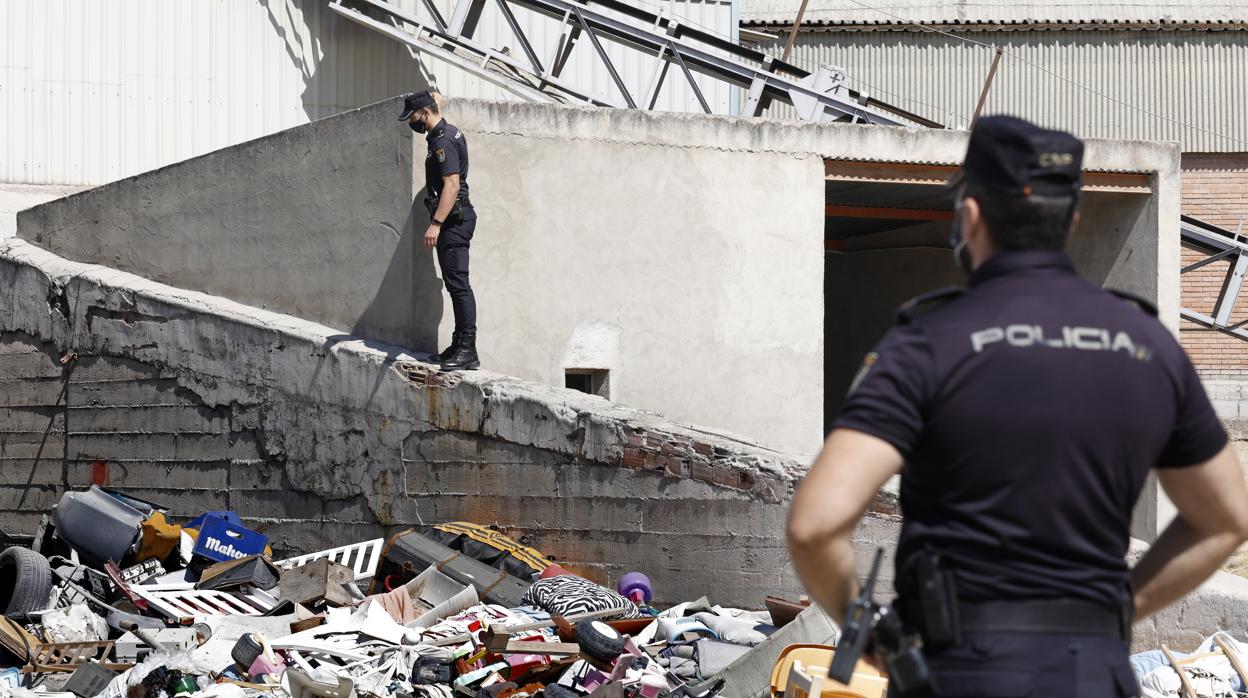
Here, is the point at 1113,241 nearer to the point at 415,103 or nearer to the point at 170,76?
the point at 415,103

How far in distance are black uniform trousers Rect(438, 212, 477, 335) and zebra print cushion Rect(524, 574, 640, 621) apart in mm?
1891

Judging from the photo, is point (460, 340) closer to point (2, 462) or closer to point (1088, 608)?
point (2, 462)

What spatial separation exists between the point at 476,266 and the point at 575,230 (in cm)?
76

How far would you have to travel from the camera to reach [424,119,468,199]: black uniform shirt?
28.2 ft

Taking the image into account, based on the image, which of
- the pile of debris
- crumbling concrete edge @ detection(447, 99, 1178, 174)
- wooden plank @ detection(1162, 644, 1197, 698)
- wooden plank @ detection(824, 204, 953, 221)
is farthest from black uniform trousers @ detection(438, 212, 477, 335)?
wooden plank @ detection(1162, 644, 1197, 698)

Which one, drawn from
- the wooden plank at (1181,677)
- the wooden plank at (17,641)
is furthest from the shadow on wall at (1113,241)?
the wooden plank at (17,641)

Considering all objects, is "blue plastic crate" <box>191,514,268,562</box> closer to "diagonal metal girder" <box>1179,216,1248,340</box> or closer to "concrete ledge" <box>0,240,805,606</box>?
"concrete ledge" <box>0,240,805,606</box>

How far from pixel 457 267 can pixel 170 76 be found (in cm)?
669

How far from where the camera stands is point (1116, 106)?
2170cm

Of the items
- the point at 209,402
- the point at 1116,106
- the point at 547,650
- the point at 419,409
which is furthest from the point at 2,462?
the point at 1116,106

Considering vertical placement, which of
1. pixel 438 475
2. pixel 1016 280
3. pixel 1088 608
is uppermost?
pixel 1016 280

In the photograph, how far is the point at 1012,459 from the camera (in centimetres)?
235

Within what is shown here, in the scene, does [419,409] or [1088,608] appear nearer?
[1088,608]

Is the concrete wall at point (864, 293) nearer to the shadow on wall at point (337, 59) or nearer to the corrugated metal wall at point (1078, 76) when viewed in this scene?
the shadow on wall at point (337, 59)
